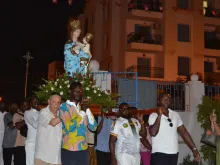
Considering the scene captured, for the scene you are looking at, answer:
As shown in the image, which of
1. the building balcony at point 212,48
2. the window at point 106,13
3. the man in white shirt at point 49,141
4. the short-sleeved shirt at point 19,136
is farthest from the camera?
the window at point 106,13

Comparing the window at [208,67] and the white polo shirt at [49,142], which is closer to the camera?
the white polo shirt at [49,142]

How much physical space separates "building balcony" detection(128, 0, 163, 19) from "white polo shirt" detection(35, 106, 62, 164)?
25152 mm

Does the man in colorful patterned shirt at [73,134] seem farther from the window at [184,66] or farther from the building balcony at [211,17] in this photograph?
the building balcony at [211,17]

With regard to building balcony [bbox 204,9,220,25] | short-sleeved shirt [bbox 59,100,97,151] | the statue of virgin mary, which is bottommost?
short-sleeved shirt [bbox 59,100,97,151]

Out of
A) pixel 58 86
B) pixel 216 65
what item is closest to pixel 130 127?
pixel 58 86

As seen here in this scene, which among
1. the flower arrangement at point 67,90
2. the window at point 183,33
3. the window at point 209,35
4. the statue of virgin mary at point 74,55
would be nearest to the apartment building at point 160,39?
the window at point 183,33

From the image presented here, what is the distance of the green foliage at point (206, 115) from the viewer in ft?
41.3

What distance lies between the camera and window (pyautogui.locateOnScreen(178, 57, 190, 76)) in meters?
30.5

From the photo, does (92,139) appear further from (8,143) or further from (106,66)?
(106,66)

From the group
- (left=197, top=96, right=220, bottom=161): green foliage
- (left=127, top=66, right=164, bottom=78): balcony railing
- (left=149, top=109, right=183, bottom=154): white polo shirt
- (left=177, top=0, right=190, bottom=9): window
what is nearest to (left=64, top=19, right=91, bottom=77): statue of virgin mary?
(left=149, top=109, right=183, bottom=154): white polo shirt

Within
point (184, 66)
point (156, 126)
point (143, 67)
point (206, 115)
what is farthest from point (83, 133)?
point (184, 66)

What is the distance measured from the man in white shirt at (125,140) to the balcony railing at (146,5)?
23599mm

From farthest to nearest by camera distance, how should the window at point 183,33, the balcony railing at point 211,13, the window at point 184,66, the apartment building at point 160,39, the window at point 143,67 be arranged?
the balcony railing at point 211,13 < the window at point 183,33 < the window at point 184,66 < the apartment building at point 160,39 < the window at point 143,67

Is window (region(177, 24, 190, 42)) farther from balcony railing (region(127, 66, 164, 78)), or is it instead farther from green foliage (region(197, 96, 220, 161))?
green foliage (region(197, 96, 220, 161))
